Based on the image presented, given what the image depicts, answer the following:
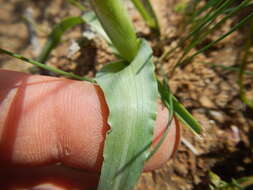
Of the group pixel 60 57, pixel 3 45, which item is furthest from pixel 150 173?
pixel 3 45

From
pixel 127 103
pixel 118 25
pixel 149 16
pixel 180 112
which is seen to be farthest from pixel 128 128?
pixel 149 16

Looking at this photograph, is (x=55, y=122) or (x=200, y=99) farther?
(x=200, y=99)

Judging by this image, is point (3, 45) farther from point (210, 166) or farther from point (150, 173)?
point (210, 166)

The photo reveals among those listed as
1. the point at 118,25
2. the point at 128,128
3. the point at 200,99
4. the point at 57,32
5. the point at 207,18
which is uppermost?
the point at 57,32

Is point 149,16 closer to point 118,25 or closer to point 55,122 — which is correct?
point 118,25

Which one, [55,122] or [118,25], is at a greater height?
[118,25]

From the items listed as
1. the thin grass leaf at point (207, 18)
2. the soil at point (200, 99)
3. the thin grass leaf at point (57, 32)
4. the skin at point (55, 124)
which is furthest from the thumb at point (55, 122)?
the thin grass leaf at point (57, 32)

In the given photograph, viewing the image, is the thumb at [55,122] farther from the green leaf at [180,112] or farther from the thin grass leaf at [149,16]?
the thin grass leaf at [149,16]

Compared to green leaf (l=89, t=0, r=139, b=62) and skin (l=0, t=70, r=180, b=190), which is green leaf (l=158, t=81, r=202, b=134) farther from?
green leaf (l=89, t=0, r=139, b=62)

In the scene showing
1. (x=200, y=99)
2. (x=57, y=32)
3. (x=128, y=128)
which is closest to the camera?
(x=128, y=128)
